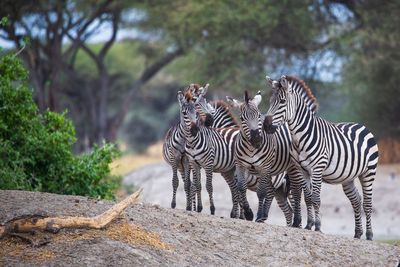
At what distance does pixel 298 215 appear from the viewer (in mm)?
11570

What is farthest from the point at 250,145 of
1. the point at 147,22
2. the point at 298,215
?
the point at 147,22

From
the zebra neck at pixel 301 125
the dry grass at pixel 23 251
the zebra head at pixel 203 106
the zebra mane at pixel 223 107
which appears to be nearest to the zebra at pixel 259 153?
the zebra neck at pixel 301 125

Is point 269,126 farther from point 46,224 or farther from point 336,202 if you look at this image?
point 336,202

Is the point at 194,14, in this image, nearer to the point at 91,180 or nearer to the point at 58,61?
the point at 58,61

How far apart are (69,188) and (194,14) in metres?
17.9

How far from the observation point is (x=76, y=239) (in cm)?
827

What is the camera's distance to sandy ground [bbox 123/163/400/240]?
62.3 feet

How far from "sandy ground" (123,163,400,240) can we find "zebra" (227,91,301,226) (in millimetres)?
5953

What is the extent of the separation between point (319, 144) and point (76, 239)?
4079 millimetres

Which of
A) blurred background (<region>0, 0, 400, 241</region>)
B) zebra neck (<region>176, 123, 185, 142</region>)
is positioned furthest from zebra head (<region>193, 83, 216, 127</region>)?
blurred background (<region>0, 0, 400, 241</region>)

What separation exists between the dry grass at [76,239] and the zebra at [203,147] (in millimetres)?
2892

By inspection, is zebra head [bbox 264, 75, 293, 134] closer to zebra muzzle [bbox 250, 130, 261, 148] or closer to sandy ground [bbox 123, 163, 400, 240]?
zebra muzzle [bbox 250, 130, 261, 148]

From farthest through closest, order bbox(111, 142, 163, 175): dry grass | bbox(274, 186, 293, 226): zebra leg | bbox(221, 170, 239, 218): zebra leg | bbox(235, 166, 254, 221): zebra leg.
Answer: bbox(111, 142, 163, 175): dry grass
bbox(274, 186, 293, 226): zebra leg
bbox(221, 170, 239, 218): zebra leg
bbox(235, 166, 254, 221): zebra leg

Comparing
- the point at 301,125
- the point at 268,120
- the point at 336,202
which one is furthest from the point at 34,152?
the point at 336,202
